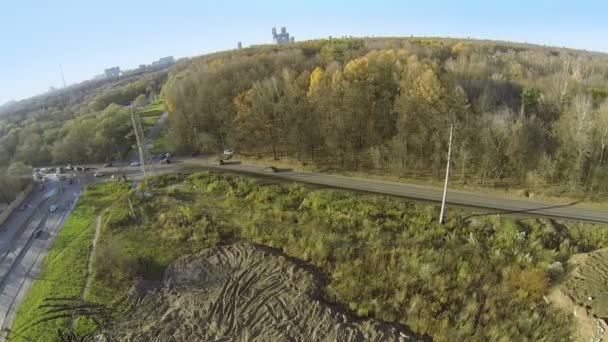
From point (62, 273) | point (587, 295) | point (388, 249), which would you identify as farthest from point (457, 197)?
point (62, 273)

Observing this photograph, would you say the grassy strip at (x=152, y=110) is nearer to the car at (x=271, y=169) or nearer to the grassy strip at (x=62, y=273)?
the grassy strip at (x=62, y=273)

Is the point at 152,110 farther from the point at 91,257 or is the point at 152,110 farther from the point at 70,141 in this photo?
the point at 91,257

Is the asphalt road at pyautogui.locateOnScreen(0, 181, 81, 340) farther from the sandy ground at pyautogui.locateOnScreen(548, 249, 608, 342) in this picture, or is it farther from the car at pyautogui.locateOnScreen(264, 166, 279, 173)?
the sandy ground at pyautogui.locateOnScreen(548, 249, 608, 342)

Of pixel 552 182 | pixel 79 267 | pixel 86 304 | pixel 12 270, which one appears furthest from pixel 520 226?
pixel 12 270

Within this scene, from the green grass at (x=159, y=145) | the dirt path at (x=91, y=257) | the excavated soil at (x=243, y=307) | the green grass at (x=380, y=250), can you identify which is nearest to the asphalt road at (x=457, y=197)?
the green grass at (x=380, y=250)

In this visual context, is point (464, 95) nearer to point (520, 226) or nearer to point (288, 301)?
point (520, 226)

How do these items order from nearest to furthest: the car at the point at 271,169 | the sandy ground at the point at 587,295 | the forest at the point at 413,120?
the sandy ground at the point at 587,295 < the forest at the point at 413,120 < the car at the point at 271,169
